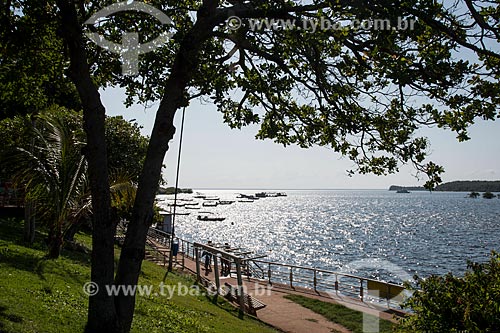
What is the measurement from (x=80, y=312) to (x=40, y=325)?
1.28 metres

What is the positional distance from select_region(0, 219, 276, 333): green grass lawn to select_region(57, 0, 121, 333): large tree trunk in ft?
4.93

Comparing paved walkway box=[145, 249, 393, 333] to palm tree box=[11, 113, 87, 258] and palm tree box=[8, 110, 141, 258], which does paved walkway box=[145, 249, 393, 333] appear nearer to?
palm tree box=[8, 110, 141, 258]

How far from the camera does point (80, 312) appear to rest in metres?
7.42

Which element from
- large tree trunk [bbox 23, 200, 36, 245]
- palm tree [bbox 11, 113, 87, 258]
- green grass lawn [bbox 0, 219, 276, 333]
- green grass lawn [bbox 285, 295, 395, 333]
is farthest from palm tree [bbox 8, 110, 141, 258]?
green grass lawn [bbox 285, 295, 395, 333]

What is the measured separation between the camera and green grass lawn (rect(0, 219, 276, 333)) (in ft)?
21.0

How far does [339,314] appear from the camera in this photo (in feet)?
49.2

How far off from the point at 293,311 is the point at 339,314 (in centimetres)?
168

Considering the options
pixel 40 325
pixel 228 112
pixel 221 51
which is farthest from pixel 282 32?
pixel 40 325

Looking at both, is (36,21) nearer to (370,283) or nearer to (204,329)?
(204,329)

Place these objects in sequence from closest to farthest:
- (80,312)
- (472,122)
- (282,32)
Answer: (472,122), (282,32), (80,312)

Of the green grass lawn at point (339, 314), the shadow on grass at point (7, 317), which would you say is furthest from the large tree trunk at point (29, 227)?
the green grass lawn at point (339, 314)

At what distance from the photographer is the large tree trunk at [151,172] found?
5.12 metres

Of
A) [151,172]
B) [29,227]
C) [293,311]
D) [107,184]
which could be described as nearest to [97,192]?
[107,184]

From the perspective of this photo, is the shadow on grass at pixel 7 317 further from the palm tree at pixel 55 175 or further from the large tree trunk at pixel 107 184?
the palm tree at pixel 55 175
